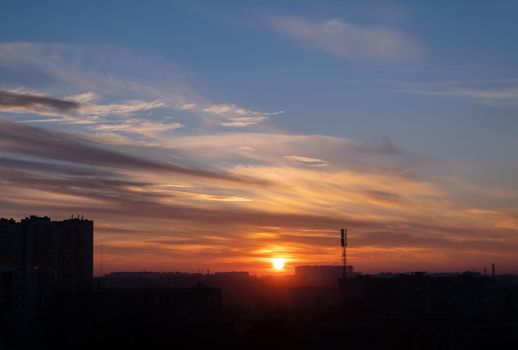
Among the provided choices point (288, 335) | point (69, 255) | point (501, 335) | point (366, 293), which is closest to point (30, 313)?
point (69, 255)

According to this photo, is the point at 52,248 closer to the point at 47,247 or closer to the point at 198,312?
the point at 47,247

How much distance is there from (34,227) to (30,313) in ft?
78.0

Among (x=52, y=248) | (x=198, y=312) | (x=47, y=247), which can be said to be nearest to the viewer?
(x=198, y=312)

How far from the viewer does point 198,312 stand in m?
59.0

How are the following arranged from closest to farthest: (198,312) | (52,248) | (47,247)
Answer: (198,312) → (52,248) → (47,247)

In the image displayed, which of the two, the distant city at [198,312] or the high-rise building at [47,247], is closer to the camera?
the distant city at [198,312]

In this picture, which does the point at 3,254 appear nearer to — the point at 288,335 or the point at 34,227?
the point at 34,227

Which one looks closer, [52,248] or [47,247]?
[52,248]

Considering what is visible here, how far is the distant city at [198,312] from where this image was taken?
129 ft

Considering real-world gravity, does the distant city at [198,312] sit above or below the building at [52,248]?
below

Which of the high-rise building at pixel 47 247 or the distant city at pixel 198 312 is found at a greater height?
the high-rise building at pixel 47 247

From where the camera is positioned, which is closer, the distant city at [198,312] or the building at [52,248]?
the distant city at [198,312]

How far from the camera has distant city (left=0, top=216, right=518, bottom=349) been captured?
3941 centimetres

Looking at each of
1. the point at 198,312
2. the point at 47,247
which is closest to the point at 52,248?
the point at 47,247
